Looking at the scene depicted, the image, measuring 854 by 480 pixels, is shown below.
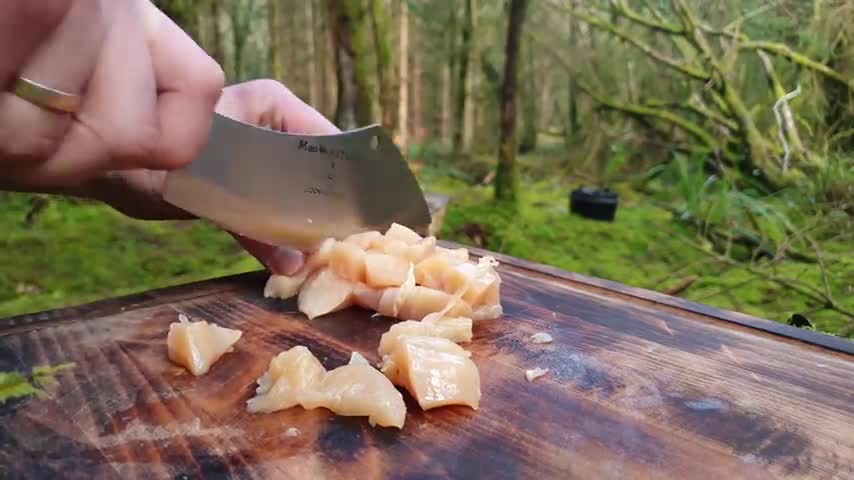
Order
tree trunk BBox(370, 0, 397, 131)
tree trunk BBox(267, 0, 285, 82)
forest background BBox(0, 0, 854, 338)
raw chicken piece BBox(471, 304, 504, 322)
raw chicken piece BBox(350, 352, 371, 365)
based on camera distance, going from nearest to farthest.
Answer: raw chicken piece BBox(350, 352, 371, 365) < raw chicken piece BBox(471, 304, 504, 322) < forest background BBox(0, 0, 854, 338) < tree trunk BBox(370, 0, 397, 131) < tree trunk BBox(267, 0, 285, 82)

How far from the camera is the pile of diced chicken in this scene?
1.07 m

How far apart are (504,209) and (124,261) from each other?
234 centimetres

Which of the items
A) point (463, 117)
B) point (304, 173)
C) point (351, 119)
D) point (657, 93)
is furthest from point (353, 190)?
point (463, 117)

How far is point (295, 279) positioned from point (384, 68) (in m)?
3.67

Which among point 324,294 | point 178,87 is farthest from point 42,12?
point 324,294

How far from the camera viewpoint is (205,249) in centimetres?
351

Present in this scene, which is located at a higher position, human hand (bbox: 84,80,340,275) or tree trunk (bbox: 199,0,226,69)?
→ tree trunk (bbox: 199,0,226,69)

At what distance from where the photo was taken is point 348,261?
1542mm

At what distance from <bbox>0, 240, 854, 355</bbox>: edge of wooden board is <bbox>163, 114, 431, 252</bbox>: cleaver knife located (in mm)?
246

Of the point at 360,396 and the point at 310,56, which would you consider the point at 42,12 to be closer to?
the point at 360,396

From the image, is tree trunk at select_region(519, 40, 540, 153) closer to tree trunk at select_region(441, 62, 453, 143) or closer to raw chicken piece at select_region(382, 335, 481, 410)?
tree trunk at select_region(441, 62, 453, 143)

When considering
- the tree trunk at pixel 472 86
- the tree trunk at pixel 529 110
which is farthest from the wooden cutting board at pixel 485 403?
the tree trunk at pixel 529 110

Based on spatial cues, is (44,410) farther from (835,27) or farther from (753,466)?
(835,27)

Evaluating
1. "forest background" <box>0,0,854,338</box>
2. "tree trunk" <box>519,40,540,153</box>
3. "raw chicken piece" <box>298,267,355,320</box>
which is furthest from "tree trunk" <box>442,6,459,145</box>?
"raw chicken piece" <box>298,267,355,320</box>
